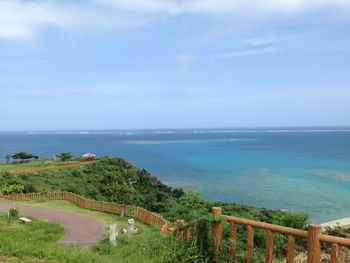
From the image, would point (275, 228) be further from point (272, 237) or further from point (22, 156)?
point (22, 156)

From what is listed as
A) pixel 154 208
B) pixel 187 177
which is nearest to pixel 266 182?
pixel 187 177

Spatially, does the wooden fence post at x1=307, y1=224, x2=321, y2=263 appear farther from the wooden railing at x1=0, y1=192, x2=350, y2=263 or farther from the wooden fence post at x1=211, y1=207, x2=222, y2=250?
the wooden fence post at x1=211, y1=207, x2=222, y2=250

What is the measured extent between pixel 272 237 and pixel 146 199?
3034 centimetres

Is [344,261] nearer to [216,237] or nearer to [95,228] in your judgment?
[216,237]

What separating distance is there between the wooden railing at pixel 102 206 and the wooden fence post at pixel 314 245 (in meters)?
9.96

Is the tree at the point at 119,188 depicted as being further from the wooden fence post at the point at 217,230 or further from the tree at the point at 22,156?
the wooden fence post at the point at 217,230

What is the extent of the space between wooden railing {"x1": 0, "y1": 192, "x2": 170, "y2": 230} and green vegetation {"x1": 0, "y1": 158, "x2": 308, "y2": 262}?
59cm

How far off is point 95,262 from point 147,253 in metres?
0.94

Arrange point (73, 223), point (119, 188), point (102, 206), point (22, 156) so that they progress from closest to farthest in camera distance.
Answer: point (73, 223)
point (119, 188)
point (102, 206)
point (22, 156)

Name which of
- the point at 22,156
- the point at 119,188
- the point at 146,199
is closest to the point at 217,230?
the point at 119,188

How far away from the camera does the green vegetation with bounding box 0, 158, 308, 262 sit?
6570 millimetres

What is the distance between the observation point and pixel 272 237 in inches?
225

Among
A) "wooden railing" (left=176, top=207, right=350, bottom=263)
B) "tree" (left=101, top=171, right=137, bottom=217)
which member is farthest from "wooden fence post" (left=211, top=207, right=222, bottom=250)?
"tree" (left=101, top=171, right=137, bottom=217)

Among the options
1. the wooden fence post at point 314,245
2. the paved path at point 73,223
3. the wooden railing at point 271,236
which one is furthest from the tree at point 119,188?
the wooden fence post at point 314,245
